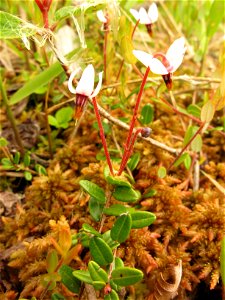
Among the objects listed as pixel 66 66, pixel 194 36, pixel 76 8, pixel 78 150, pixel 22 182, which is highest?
pixel 76 8

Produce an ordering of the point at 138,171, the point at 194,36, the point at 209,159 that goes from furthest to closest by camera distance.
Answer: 1. the point at 194,36
2. the point at 209,159
3. the point at 138,171

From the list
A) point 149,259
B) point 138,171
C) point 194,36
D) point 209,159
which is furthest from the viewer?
point 194,36

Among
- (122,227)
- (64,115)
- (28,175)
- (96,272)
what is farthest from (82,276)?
(64,115)

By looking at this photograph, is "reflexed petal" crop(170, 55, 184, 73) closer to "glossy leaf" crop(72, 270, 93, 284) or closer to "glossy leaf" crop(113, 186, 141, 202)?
"glossy leaf" crop(113, 186, 141, 202)

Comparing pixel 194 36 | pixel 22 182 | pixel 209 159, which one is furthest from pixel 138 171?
pixel 194 36

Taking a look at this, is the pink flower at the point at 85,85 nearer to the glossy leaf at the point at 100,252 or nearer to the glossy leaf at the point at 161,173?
the glossy leaf at the point at 100,252

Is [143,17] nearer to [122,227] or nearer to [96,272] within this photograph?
[122,227]

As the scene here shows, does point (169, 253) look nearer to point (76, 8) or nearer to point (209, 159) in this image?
point (209, 159)
